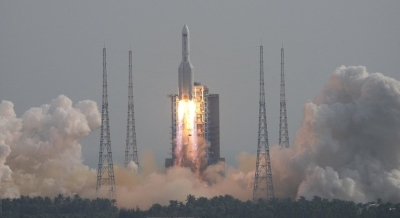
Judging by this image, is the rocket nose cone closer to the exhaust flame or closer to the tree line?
the exhaust flame

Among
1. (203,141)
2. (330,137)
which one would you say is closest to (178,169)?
(203,141)

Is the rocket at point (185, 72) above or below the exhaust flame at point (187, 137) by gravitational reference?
above

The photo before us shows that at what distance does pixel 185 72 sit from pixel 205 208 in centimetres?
961

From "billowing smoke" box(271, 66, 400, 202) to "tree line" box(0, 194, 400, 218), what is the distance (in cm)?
170

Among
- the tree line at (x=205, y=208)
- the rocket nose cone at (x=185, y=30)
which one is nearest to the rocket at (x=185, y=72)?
the rocket nose cone at (x=185, y=30)

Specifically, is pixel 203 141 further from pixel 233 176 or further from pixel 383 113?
→ pixel 383 113

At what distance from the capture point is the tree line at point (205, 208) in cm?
11862

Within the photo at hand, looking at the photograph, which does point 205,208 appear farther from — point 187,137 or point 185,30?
point 185,30

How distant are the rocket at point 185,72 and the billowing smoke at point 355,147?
7435mm

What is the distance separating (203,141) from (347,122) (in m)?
9.47

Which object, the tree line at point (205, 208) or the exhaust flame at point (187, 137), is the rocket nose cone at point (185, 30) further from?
the tree line at point (205, 208)

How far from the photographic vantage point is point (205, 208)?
12181 centimetres

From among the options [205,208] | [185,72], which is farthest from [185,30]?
[205,208]

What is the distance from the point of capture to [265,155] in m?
124
